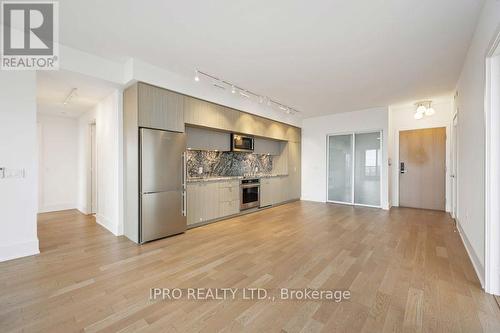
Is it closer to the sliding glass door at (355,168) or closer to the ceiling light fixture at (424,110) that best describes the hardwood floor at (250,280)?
the sliding glass door at (355,168)

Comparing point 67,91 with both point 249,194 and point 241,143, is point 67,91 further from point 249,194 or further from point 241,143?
point 249,194

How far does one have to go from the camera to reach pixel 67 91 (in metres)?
3.84

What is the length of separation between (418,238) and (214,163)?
427 cm

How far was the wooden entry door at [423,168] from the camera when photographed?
561 cm

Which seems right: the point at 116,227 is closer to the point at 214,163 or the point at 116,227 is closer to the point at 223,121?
the point at 214,163

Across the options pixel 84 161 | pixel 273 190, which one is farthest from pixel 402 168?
pixel 84 161

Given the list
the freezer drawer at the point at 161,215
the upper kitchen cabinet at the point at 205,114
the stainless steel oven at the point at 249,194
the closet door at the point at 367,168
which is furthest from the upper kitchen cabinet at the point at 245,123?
the closet door at the point at 367,168

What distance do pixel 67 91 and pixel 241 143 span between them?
355 centimetres

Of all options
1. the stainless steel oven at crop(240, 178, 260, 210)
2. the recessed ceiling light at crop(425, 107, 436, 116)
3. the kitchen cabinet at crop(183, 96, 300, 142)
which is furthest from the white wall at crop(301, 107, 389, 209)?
the stainless steel oven at crop(240, 178, 260, 210)

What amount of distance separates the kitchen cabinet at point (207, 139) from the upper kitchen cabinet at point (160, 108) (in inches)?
28.6

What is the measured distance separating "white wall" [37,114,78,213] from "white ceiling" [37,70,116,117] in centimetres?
60

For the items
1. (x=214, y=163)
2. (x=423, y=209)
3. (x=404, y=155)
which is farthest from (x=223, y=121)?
(x=423, y=209)

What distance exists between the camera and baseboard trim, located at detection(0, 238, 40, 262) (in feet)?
8.85

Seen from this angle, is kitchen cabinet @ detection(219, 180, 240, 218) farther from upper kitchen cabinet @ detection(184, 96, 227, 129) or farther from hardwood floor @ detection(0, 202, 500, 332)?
upper kitchen cabinet @ detection(184, 96, 227, 129)
